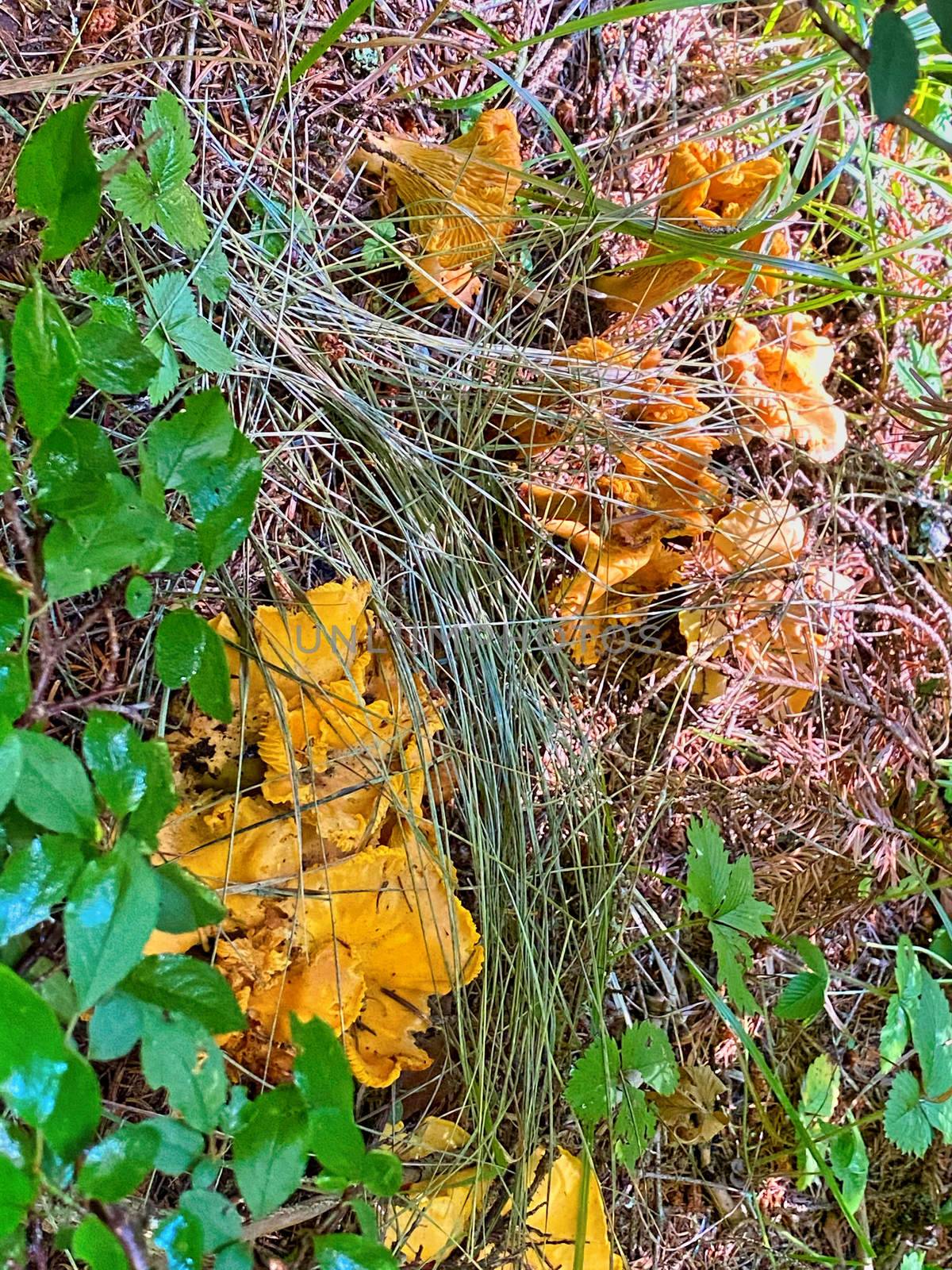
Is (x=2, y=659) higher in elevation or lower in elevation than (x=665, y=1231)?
higher

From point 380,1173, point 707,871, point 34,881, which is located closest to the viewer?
point 34,881

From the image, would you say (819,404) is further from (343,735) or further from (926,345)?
(343,735)

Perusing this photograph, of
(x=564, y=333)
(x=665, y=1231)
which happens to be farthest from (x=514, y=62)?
(x=665, y=1231)

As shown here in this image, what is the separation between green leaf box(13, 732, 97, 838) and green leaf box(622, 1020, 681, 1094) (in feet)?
3.02

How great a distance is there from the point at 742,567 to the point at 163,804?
3.74 ft

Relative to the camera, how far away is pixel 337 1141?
75 centimetres

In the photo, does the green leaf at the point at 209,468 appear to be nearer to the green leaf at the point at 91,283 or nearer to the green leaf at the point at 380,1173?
the green leaf at the point at 91,283

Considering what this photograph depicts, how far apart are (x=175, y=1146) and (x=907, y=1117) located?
126 cm

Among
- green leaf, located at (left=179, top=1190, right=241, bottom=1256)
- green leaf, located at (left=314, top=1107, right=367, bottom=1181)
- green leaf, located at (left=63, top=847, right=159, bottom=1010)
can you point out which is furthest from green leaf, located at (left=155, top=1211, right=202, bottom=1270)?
green leaf, located at (left=63, top=847, right=159, bottom=1010)

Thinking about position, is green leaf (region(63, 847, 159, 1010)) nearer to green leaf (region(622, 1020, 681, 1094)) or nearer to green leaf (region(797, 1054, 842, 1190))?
green leaf (region(622, 1020, 681, 1094))

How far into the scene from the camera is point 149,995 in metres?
0.73

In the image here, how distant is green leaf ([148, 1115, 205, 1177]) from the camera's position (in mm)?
738

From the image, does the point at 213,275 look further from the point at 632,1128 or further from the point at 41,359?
the point at 632,1128

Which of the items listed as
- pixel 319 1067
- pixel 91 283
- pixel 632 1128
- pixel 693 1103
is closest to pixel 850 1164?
pixel 693 1103
